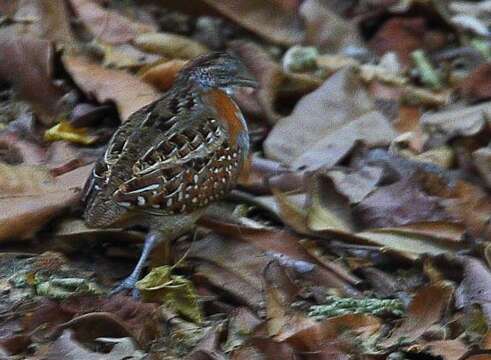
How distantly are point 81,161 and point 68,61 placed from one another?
33.5 inches

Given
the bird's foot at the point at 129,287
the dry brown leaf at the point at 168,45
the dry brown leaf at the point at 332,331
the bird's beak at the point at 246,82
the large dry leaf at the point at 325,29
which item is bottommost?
the dry brown leaf at the point at 332,331

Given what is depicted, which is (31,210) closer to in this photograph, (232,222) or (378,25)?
(232,222)

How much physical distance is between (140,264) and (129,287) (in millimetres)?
130

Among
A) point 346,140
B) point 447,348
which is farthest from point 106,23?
point 447,348

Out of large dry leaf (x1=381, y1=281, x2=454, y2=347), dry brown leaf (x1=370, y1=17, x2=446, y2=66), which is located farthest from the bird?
dry brown leaf (x1=370, y1=17, x2=446, y2=66)

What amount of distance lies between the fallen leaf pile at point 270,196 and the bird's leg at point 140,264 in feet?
0.20

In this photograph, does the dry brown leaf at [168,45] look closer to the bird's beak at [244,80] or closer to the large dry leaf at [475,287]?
the bird's beak at [244,80]

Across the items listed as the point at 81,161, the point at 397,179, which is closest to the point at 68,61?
the point at 81,161

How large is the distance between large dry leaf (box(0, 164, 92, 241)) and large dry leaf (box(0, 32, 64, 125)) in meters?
0.93

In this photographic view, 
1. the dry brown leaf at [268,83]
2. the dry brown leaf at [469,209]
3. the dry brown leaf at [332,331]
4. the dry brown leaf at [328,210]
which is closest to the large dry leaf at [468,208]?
the dry brown leaf at [469,209]

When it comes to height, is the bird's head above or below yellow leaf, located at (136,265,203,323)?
above

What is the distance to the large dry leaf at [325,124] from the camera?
6531 mm

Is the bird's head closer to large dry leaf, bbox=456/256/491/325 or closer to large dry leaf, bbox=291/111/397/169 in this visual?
large dry leaf, bbox=291/111/397/169

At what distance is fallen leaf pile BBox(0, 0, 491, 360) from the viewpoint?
509 cm
